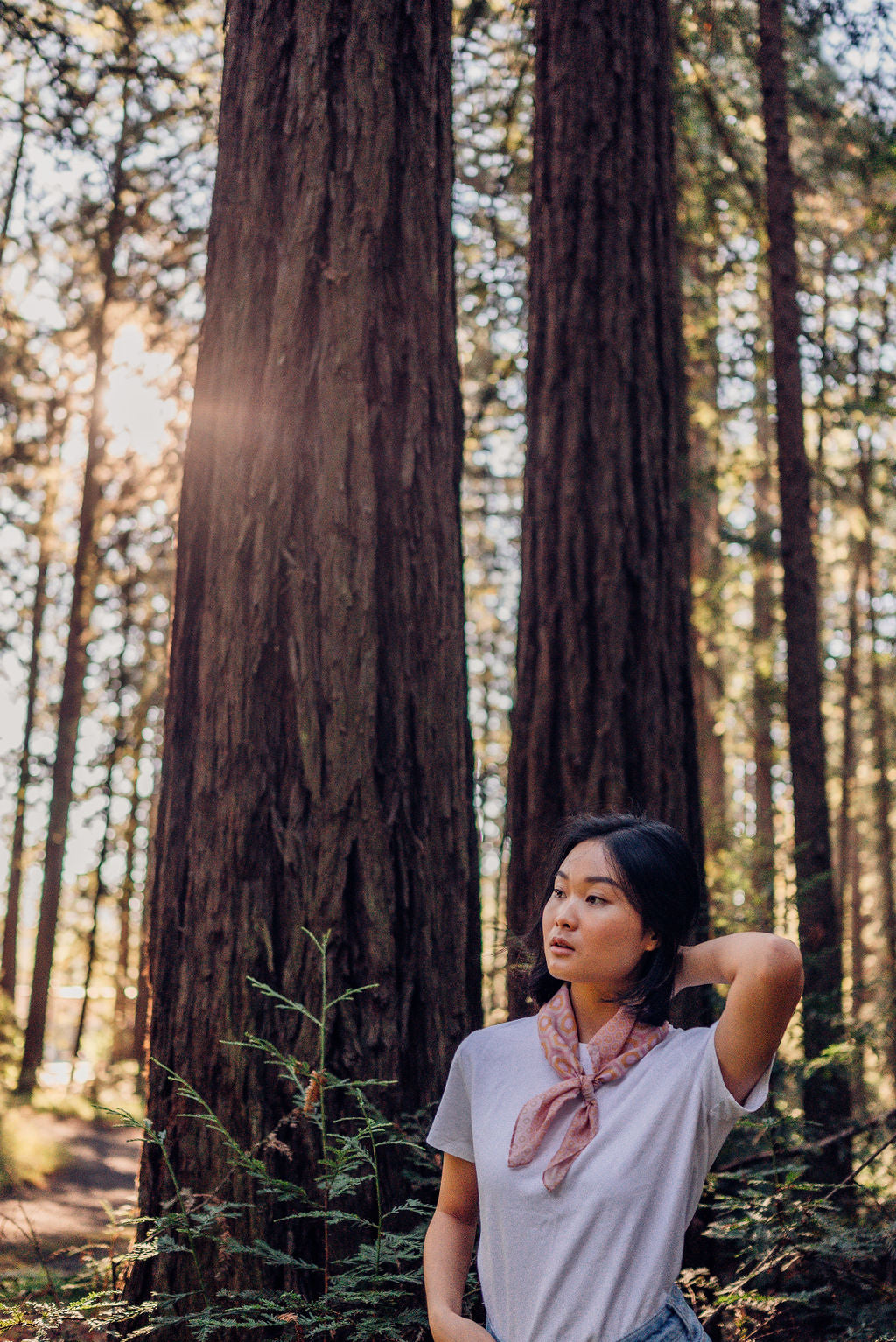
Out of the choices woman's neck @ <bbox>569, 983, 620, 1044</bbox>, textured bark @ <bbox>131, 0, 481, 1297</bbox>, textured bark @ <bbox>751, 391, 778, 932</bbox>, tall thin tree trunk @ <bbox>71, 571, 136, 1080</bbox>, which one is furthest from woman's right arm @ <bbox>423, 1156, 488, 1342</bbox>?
tall thin tree trunk @ <bbox>71, 571, 136, 1080</bbox>

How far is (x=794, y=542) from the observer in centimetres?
829

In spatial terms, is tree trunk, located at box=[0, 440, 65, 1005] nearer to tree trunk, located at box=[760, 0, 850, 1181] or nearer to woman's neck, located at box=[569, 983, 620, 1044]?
tree trunk, located at box=[760, 0, 850, 1181]

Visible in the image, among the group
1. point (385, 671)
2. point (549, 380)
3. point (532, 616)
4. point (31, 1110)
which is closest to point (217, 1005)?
point (385, 671)

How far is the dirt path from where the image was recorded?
21.5 feet

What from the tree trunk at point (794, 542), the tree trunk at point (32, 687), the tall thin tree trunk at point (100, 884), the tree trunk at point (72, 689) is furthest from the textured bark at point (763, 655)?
the tree trunk at point (32, 687)

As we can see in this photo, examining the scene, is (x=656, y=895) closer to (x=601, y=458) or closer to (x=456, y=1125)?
(x=456, y=1125)

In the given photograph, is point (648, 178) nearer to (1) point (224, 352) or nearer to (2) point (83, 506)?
(1) point (224, 352)

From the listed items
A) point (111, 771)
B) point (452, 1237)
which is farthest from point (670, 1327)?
point (111, 771)

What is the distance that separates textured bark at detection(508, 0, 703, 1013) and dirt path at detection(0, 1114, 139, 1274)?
2739 millimetres

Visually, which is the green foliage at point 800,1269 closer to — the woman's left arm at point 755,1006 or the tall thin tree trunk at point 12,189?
the woman's left arm at point 755,1006

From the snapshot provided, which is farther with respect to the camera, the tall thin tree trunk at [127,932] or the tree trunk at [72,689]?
the tall thin tree trunk at [127,932]

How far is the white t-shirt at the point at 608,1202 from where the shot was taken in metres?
1.97

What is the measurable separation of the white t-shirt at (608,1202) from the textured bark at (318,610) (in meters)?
1.16

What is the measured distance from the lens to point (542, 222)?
5.70m
